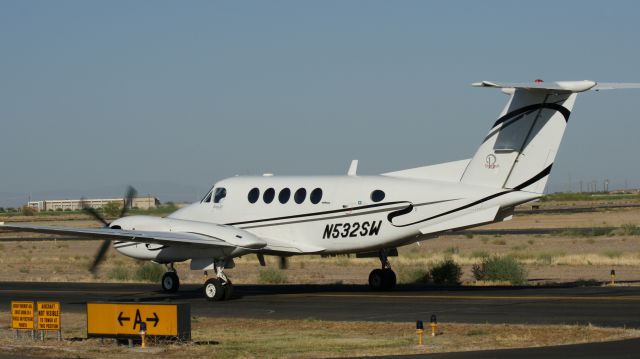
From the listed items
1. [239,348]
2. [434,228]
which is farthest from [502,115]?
[239,348]

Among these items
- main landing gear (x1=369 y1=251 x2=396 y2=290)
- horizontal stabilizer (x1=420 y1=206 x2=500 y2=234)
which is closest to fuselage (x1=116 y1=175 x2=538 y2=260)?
horizontal stabilizer (x1=420 y1=206 x2=500 y2=234)

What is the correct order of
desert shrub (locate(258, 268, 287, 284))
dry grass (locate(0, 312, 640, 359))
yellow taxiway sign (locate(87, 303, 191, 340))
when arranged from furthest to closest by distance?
desert shrub (locate(258, 268, 287, 284))
yellow taxiway sign (locate(87, 303, 191, 340))
dry grass (locate(0, 312, 640, 359))

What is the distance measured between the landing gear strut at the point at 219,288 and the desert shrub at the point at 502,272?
1044 centimetres

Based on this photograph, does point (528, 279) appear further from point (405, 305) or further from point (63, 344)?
point (63, 344)

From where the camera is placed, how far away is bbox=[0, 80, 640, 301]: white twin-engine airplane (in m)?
27.7

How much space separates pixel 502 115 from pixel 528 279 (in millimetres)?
11295

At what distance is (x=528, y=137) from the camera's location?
2777 cm

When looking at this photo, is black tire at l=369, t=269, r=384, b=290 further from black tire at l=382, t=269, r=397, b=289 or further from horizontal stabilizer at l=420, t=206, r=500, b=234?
horizontal stabilizer at l=420, t=206, r=500, b=234

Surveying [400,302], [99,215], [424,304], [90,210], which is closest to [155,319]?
Result: [424,304]

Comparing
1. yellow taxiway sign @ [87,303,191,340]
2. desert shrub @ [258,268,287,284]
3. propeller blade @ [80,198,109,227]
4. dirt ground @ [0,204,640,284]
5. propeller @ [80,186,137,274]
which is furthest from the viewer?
dirt ground @ [0,204,640,284]

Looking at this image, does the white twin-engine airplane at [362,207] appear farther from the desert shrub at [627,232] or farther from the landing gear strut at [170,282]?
the desert shrub at [627,232]

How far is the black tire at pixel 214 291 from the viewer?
30266 mm

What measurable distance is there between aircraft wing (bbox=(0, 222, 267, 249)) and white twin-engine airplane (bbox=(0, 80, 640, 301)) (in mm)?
31

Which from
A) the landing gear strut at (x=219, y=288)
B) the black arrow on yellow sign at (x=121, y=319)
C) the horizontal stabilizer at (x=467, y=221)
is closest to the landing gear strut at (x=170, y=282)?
the landing gear strut at (x=219, y=288)
